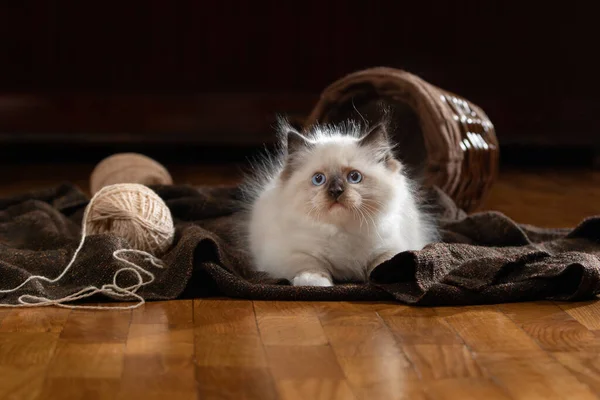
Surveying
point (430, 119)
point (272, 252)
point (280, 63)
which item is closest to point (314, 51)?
point (280, 63)

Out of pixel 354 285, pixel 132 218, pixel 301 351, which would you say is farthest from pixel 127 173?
pixel 301 351

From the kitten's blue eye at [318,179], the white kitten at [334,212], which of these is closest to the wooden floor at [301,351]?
the white kitten at [334,212]

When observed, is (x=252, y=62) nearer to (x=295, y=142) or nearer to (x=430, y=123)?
(x=430, y=123)

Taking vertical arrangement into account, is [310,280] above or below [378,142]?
below

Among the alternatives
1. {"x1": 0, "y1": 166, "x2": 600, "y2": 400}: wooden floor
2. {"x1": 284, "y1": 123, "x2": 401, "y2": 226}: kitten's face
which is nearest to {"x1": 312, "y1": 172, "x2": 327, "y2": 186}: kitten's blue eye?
{"x1": 284, "y1": 123, "x2": 401, "y2": 226}: kitten's face

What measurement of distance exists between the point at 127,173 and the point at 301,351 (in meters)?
1.47

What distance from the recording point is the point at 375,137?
1920 millimetres

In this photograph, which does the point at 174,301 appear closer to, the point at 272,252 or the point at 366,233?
the point at 272,252

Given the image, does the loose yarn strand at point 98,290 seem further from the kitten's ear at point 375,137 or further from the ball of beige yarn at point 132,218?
the kitten's ear at point 375,137

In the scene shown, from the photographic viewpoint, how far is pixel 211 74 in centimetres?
410

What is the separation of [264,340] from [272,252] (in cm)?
42

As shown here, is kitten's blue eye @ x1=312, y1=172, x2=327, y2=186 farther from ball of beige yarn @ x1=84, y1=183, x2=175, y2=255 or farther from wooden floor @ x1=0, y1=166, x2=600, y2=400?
ball of beige yarn @ x1=84, y1=183, x2=175, y2=255

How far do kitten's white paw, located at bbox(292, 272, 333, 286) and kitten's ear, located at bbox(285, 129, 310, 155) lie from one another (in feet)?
0.94

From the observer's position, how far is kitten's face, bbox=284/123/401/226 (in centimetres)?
184
